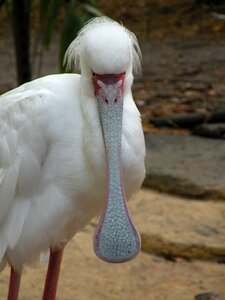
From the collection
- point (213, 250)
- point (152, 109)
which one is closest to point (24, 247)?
point (213, 250)

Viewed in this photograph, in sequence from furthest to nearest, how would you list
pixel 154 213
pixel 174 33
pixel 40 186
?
pixel 174 33
pixel 154 213
pixel 40 186

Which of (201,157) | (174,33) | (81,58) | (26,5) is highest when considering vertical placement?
(81,58)

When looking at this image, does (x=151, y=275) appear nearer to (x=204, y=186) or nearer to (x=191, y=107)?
(x=204, y=186)

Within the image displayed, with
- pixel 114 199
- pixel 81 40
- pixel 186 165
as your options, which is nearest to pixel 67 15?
pixel 186 165

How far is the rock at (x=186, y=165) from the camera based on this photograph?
245 inches

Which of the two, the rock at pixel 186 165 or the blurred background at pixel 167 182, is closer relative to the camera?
the blurred background at pixel 167 182

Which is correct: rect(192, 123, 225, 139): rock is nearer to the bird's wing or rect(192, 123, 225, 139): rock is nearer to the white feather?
the white feather

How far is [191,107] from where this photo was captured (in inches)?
355

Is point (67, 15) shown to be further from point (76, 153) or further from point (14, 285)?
point (76, 153)

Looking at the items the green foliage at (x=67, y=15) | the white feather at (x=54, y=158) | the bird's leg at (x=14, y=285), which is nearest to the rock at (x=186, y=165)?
the green foliage at (x=67, y=15)

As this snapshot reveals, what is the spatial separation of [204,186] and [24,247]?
2.49 meters

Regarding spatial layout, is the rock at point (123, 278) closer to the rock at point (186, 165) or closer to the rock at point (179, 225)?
the rock at point (179, 225)

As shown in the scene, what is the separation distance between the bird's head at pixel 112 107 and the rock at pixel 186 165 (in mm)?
2557

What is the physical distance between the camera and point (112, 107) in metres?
3.64
